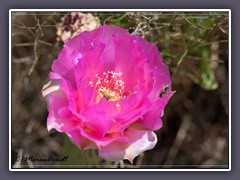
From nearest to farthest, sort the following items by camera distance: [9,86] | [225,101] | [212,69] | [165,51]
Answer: [9,86]
[165,51]
[212,69]
[225,101]

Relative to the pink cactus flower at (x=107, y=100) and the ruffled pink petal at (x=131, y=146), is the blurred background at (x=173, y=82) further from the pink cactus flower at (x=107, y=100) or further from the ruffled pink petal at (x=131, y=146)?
the ruffled pink petal at (x=131, y=146)

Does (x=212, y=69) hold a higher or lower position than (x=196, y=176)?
higher

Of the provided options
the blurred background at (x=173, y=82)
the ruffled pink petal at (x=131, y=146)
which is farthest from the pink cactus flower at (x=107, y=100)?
the blurred background at (x=173, y=82)

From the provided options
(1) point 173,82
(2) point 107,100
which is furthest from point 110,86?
(1) point 173,82

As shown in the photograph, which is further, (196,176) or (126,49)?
(196,176)

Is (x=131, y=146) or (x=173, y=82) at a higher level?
(x=173, y=82)

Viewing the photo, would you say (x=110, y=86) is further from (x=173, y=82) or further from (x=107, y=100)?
(x=173, y=82)

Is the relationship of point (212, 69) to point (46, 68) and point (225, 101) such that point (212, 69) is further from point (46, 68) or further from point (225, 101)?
point (46, 68)
